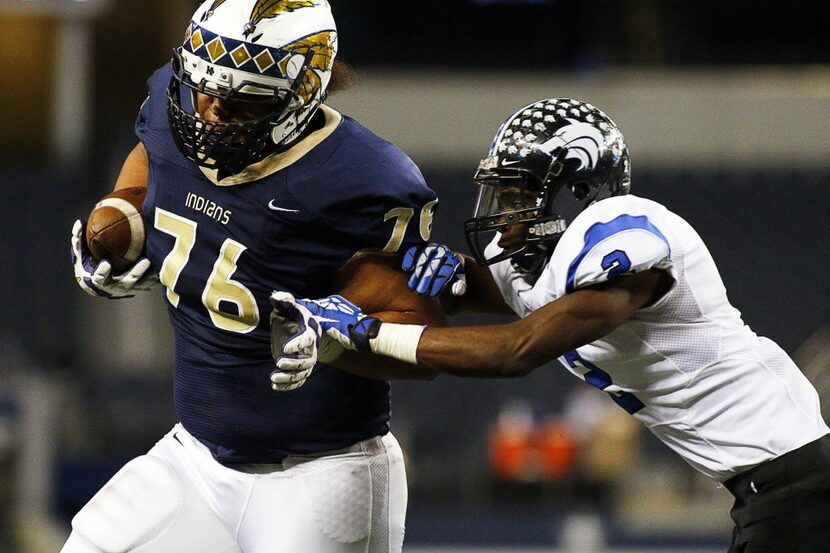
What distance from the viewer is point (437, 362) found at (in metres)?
2.26

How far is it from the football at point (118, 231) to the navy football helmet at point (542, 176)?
675mm

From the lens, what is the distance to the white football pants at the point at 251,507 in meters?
2.44

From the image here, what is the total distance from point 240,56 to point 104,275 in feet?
1.83

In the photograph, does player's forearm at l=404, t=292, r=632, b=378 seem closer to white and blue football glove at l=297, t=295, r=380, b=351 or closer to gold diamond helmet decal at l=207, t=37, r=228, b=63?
white and blue football glove at l=297, t=295, r=380, b=351

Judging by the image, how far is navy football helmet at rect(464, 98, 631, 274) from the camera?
253 cm

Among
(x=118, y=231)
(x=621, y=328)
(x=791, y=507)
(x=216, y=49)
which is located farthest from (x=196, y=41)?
(x=791, y=507)

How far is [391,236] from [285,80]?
0.36 metres

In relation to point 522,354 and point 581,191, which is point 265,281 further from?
point 581,191

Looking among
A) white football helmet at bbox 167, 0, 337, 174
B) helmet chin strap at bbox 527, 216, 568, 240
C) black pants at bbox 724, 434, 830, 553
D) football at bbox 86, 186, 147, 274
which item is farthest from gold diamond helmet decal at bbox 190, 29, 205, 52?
black pants at bbox 724, 434, 830, 553

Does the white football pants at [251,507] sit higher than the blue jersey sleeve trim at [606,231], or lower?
lower

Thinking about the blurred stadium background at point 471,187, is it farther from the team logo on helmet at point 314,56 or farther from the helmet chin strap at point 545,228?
the team logo on helmet at point 314,56

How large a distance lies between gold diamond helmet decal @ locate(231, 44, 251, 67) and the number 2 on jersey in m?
0.33

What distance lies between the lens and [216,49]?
2.39 meters

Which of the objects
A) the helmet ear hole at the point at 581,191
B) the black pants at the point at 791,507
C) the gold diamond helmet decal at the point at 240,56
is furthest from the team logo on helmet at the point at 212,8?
the black pants at the point at 791,507
